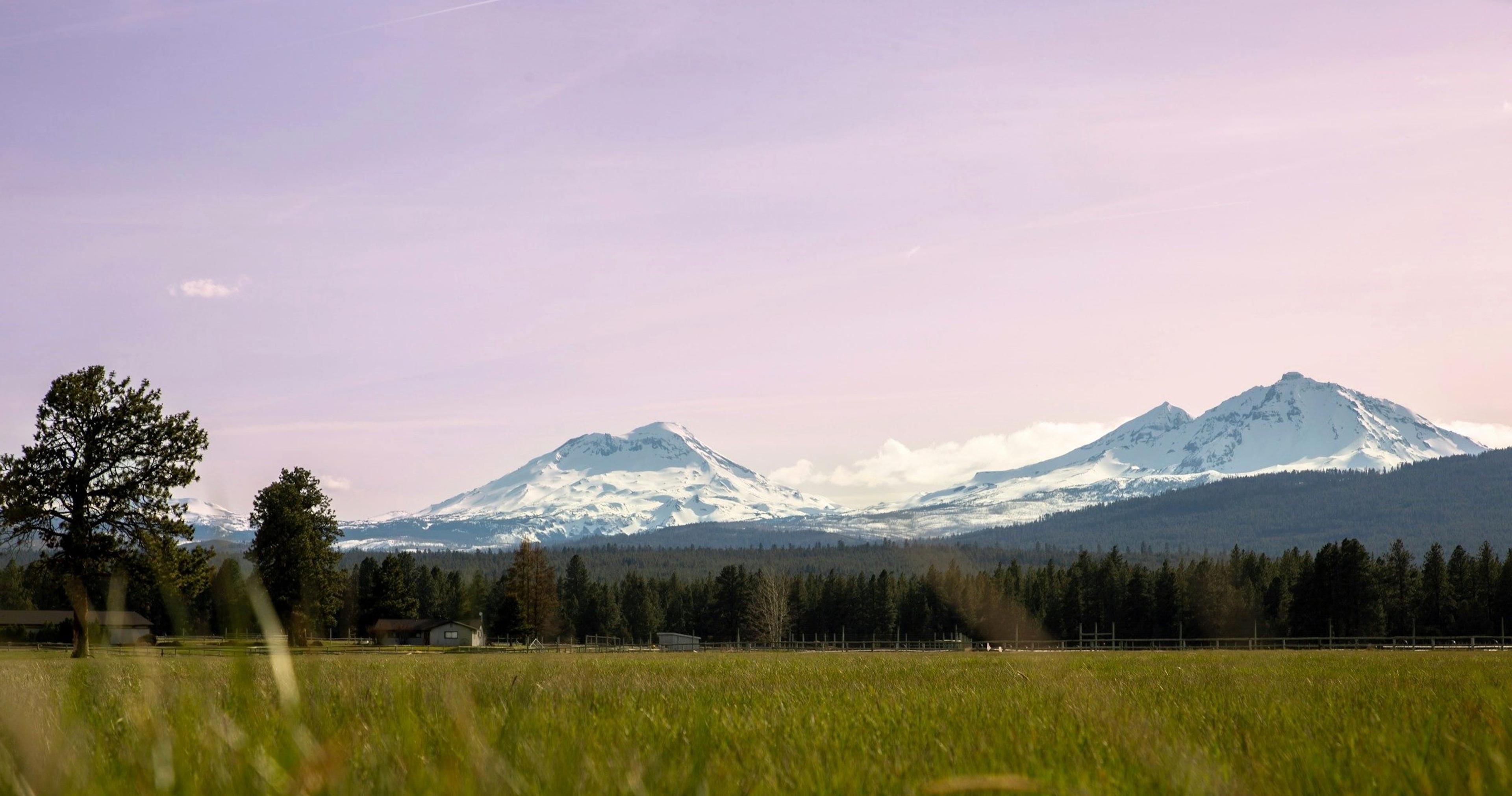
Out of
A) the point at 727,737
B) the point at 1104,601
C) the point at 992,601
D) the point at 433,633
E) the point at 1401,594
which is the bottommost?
the point at 433,633

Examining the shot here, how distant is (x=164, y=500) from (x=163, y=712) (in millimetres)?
32401

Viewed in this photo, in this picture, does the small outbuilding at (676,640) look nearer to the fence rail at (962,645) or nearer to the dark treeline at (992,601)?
→ the fence rail at (962,645)

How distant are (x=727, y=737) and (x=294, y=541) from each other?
57485 mm

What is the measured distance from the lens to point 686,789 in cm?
328

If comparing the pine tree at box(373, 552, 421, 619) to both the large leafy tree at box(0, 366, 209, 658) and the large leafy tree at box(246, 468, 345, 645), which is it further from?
the large leafy tree at box(0, 366, 209, 658)

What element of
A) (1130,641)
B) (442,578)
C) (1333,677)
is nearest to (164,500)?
(1333,677)

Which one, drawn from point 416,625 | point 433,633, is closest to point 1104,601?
point 433,633

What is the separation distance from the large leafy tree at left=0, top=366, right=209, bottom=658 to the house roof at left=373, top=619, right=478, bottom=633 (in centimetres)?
8153

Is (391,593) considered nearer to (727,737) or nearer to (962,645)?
(962,645)

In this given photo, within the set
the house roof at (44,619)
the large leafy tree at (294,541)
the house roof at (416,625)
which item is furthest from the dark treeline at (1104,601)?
the large leafy tree at (294,541)

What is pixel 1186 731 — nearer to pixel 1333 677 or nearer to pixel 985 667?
pixel 1333 677

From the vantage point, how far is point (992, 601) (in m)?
113

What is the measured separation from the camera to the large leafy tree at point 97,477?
109ft

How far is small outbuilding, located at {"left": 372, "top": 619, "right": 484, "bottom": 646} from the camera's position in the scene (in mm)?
116875
